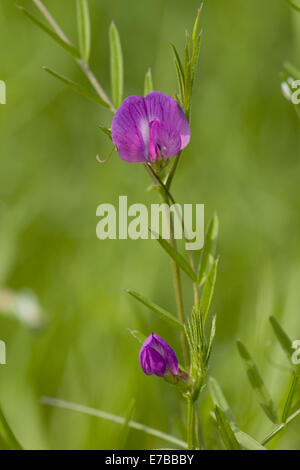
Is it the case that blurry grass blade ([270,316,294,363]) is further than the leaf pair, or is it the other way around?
blurry grass blade ([270,316,294,363])

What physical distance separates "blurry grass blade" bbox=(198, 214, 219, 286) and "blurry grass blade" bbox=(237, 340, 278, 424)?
0.10m

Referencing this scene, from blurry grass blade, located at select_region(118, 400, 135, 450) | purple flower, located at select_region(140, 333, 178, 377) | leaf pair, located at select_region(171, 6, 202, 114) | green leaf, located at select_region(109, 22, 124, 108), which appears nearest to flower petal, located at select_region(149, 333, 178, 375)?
purple flower, located at select_region(140, 333, 178, 377)

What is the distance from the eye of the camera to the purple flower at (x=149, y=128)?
2.26ft

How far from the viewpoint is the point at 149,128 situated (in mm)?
716

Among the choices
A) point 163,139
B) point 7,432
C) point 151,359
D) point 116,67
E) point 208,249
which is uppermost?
point 116,67

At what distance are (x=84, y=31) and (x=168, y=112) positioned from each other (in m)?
0.31

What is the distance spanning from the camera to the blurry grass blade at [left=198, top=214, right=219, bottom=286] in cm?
81

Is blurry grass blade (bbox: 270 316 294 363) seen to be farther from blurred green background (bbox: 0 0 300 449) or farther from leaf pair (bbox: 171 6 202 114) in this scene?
leaf pair (bbox: 171 6 202 114)

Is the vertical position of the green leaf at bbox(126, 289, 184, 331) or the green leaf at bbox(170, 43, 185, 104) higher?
the green leaf at bbox(170, 43, 185, 104)

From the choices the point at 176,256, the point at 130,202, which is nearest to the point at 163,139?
the point at 176,256

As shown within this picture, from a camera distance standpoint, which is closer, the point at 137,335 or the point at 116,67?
the point at 137,335

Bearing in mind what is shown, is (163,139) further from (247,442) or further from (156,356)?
(247,442)

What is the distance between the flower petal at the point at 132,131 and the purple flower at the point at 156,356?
0.18m

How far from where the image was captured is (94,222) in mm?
1798
